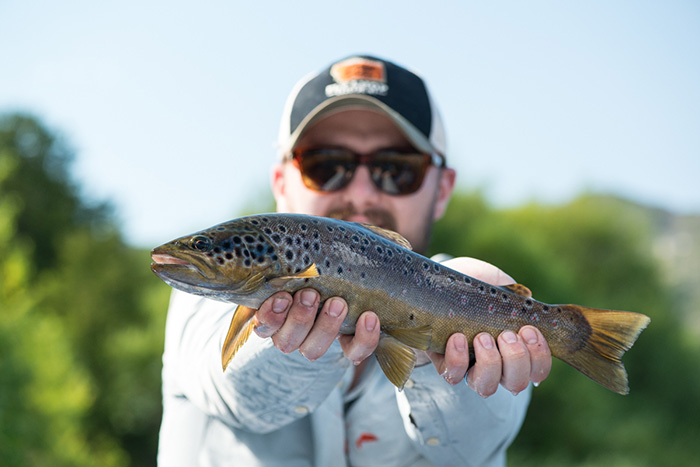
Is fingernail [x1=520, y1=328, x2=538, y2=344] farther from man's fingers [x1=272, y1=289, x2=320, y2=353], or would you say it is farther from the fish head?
the fish head

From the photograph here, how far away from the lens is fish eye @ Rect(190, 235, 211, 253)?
2.35 m

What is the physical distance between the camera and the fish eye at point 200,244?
2.35m

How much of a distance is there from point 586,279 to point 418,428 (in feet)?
121

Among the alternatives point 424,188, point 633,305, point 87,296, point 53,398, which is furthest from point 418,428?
point 633,305

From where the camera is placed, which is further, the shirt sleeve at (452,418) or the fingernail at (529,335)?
the shirt sleeve at (452,418)

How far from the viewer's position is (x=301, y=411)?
3.23m

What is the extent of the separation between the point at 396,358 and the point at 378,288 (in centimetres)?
35

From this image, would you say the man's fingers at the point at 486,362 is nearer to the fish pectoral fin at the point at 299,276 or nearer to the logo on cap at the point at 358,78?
the fish pectoral fin at the point at 299,276

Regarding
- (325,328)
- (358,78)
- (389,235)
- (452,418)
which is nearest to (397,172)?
(358,78)

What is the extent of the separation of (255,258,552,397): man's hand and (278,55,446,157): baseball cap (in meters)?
1.78

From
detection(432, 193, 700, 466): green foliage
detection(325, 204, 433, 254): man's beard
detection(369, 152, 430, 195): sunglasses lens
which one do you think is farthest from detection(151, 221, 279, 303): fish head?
detection(432, 193, 700, 466): green foliage

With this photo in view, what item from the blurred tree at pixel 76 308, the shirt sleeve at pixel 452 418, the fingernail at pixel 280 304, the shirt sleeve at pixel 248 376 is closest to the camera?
the fingernail at pixel 280 304

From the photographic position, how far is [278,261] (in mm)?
2428

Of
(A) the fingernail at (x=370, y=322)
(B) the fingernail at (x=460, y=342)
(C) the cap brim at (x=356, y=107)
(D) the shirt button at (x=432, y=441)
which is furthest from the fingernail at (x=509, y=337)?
(C) the cap brim at (x=356, y=107)
